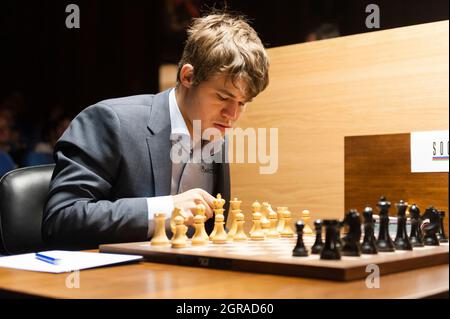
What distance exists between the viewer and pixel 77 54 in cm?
405

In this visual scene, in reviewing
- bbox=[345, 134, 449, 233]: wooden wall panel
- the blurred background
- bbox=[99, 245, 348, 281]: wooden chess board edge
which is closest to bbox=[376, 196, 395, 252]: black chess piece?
bbox=[99, 245, 348, 281]: wooden chess board edge

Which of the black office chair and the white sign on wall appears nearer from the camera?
the black office chair

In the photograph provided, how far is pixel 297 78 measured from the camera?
2.43m

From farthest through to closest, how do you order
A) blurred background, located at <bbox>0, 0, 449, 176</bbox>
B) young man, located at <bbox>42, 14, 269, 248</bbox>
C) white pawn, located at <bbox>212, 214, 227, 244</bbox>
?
blurred background, located at <bbox>0, 0, 449, 176</bbox>, young man, located at <bbox>42, 14, 269, 248</bbox>, white pawn, located at <bbox>212, 214, 227, 244</bbox>

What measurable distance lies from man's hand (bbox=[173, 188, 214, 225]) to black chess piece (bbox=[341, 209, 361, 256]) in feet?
1.72

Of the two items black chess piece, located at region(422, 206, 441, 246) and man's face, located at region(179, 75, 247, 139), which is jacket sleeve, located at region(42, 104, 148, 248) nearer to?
man's face, located at region(179, 75, 247, 139)

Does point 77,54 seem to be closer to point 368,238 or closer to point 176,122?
point 176,122

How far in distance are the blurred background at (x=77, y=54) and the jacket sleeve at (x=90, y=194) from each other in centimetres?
163

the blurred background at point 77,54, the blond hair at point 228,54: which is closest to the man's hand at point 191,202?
the blond hair at point 228,54

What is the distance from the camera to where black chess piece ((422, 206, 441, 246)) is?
4.64 ft

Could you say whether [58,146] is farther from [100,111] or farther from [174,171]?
[174,171]

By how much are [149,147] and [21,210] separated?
1.50 ft

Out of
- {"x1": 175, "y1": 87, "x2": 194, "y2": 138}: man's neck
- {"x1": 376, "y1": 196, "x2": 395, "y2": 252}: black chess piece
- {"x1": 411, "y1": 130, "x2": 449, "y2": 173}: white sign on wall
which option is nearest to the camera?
{"x1": 376, "y1": 196, "x2": 395, "y2": 252}: black chess piece
